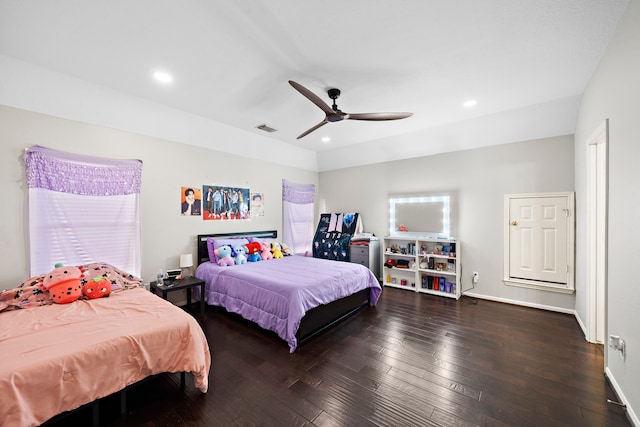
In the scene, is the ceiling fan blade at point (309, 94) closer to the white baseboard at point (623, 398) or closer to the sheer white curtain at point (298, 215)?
the sheer white curtain at point (298, 215)

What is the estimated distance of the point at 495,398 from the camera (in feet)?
6.56

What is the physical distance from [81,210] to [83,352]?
2177 millimetres

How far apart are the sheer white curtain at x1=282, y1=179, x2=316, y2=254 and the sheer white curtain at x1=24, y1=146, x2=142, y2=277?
2754 millimetres

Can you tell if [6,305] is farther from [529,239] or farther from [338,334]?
[529,239]

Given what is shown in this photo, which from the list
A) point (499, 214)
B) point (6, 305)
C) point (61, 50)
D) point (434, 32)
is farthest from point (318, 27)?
point (499, 214)

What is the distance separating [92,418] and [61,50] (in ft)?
10.0

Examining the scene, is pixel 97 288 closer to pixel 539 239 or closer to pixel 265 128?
pixel 265 128

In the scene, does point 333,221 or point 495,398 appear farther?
point 333,221

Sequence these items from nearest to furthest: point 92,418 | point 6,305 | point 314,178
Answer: point 92,418 → point 6,305 → point 314,178

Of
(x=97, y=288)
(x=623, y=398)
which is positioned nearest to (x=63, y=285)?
(x=97, y=288)

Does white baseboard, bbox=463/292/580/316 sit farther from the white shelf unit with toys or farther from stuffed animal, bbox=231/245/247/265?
stuffed animal, bbox=231/245/247/265

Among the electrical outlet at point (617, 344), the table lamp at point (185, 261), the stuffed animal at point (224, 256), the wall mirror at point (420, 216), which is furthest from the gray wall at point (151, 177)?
the electrical outlet at point (617, 344)

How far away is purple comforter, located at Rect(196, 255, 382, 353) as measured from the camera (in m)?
2.80

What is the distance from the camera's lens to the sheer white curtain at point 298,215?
5.65 m
